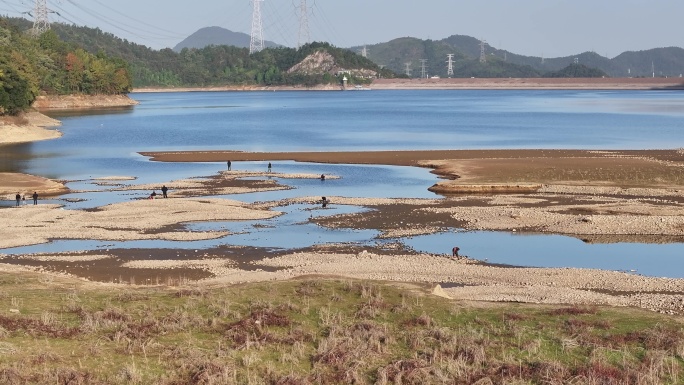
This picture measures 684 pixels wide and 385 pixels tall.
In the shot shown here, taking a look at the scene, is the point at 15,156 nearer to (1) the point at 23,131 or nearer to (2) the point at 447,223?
(1) the point at 23,131

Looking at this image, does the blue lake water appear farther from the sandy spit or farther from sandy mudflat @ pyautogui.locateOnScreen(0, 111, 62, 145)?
sandy mudflat @ pyautogui.locateOnScreen(0, 111, 62, 145)

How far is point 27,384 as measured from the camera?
21781mm

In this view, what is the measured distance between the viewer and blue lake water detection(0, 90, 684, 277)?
4741cm

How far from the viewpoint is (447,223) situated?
54.1 m

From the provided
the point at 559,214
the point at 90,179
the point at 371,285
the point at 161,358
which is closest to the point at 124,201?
the point at 90,179

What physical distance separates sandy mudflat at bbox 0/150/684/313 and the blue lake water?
A: 2302 mm

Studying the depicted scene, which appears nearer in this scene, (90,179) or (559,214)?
(559,214)

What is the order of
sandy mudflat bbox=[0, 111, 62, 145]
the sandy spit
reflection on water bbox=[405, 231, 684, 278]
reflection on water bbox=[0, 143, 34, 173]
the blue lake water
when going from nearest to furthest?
1. reflection on water bbox=[405, 231, 684, 278]
2. the blue lake water
3. the sandy spit
4. reflection on water bbox=[0, 143, 34, 173]
5. sandy mudflat bbox=[0, 111, 62, 145]

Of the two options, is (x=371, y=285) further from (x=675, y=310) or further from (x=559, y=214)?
(x=559, y=214)

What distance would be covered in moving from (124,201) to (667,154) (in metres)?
56.2

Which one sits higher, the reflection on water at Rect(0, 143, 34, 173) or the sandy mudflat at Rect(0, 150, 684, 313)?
the reflection on water at Rect(0, 143, 34, 173)

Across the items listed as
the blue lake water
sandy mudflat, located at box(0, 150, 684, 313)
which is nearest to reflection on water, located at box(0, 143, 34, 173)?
the blue lake water

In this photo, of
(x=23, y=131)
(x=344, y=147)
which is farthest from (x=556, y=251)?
(x=23, y=131)

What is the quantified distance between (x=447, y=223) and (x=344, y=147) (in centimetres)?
5347
